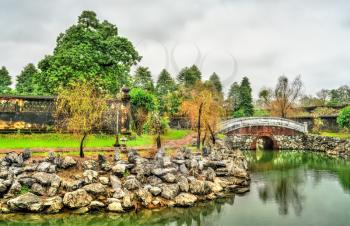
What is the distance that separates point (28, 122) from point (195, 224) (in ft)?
49.6

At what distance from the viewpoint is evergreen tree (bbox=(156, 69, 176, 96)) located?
64.6 metres

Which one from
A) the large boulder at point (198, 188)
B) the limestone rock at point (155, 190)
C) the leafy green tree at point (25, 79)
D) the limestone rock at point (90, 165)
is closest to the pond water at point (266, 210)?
the large boulder at point (198, 188)

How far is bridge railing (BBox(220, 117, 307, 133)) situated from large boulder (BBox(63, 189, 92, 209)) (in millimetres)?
27905

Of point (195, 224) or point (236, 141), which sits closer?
point (195, 224)

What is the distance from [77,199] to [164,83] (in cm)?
5168

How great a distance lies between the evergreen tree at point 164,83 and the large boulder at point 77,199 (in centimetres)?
4892

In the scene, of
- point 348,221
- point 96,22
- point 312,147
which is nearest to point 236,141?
point 312,147

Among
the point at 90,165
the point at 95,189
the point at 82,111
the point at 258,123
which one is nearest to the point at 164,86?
the point at 258,123

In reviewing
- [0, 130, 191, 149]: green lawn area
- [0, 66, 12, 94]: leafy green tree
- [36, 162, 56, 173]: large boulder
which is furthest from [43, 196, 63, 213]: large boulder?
[0, 66, 12, 94]: leafy green tree

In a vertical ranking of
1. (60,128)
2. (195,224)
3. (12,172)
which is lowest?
(195,224)

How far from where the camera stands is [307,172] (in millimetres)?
27719

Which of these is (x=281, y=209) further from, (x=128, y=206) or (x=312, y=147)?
(x=312, y=147)

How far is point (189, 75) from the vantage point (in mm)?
68438

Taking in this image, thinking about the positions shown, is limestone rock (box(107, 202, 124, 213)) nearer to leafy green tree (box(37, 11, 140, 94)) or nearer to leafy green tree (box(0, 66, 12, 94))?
leafy green tree (box(37, 11, 140, 94))
